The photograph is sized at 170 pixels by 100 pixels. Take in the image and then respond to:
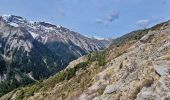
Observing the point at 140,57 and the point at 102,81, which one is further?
the point at 102,81

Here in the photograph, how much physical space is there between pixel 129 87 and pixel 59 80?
148ft

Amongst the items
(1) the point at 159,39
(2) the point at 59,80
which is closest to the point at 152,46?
(1) the point at 159,39

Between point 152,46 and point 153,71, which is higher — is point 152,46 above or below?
above

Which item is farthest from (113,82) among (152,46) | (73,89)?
(73,89)

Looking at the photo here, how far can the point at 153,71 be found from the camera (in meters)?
40.8

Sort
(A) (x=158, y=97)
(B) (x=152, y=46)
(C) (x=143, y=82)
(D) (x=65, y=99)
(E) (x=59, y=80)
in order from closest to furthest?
(A) (x=158, y=97)
(C) (x=143, y=82)
(B) (x=152, y=46)
(D) (x=65, y=99)
(E) (x=59, y=80)

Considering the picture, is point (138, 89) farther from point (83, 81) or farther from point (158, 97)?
point (83, 81)

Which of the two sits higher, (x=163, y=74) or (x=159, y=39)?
(x=159, y=39)

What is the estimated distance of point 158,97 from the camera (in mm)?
35469

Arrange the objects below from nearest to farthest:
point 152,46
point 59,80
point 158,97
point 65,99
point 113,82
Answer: point 158,97
point 113,82
point 152,46
point 65,99
point 59,80

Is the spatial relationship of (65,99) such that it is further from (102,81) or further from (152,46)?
(152,46)

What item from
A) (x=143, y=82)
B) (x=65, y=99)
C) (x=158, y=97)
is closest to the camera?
(x=158, y=97)

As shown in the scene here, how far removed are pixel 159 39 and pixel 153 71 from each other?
50.4 feet

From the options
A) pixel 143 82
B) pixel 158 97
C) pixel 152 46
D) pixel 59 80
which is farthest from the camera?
pixel 59 80
